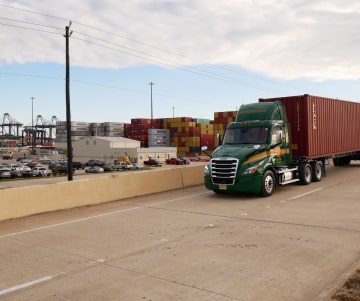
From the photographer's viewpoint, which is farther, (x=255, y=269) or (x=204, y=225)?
(x=204, y=225)

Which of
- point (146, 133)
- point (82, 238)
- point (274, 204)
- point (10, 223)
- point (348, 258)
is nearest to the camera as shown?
point (348, 258)

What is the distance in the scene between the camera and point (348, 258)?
6.98 m

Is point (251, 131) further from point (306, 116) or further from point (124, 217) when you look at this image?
point (124, 217)

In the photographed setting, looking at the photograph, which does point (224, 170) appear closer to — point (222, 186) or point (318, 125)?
point (222, 186)

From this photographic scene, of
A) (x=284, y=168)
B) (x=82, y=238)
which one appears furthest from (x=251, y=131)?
(x=82, y=238)

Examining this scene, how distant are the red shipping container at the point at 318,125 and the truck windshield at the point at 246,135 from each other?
2901 mm

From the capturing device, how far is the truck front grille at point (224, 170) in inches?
544

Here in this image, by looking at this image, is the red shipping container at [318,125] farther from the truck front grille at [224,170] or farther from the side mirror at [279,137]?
the truck front grille at [224,170]

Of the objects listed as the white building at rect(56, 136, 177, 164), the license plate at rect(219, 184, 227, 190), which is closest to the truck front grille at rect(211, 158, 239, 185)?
the license plate at rect(219, 184, 227, 190)

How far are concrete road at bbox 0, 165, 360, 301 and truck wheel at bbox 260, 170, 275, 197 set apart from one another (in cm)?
112

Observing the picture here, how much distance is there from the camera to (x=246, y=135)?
592 inches

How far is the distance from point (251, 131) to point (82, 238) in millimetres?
8426

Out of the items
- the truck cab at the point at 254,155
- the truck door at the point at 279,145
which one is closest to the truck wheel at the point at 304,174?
the truck cab at the point at 254,155

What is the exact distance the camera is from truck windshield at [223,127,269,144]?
48.2ft
